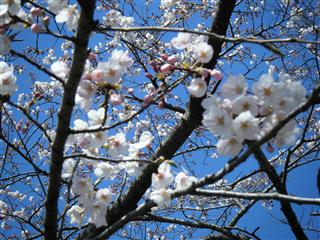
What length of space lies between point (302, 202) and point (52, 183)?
1642 millimetres

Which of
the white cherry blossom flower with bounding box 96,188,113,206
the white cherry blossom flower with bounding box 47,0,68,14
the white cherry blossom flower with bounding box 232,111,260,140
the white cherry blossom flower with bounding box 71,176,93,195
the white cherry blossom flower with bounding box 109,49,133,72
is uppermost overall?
the white cherry blossom flower with bounding box 47,0,68,14

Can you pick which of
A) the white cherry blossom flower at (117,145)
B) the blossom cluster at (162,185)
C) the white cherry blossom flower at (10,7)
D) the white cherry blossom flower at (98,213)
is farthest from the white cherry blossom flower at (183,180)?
the white cherry blossom flower at (10,7)

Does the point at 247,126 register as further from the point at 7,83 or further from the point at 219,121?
the point at 7,83

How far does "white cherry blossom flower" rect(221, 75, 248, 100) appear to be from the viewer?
5.95ft

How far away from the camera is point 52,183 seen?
2367 mm

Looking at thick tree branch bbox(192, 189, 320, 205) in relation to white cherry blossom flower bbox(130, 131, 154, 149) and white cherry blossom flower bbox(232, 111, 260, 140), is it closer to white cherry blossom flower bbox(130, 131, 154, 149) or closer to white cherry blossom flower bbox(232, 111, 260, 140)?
white cherry blossom flower bbox(232, 111, 260, 140)

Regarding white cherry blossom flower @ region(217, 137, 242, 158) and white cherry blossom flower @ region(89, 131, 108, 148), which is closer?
white cherry blossom flower @ region(217, 137, 242, 158)

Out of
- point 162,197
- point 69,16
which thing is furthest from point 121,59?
point 162,197

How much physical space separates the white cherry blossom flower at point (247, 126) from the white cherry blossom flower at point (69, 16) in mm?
1141

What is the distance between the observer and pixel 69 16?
79.6 inches

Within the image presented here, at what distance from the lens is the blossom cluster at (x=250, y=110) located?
64.9 inches

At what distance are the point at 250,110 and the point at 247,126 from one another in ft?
0.39

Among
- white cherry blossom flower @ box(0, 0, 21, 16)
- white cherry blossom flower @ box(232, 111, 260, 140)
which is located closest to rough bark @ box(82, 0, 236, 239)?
white cherry blossom flower @ box(232, 111, 260, 140)

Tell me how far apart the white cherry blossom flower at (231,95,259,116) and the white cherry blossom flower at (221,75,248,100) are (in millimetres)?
78
